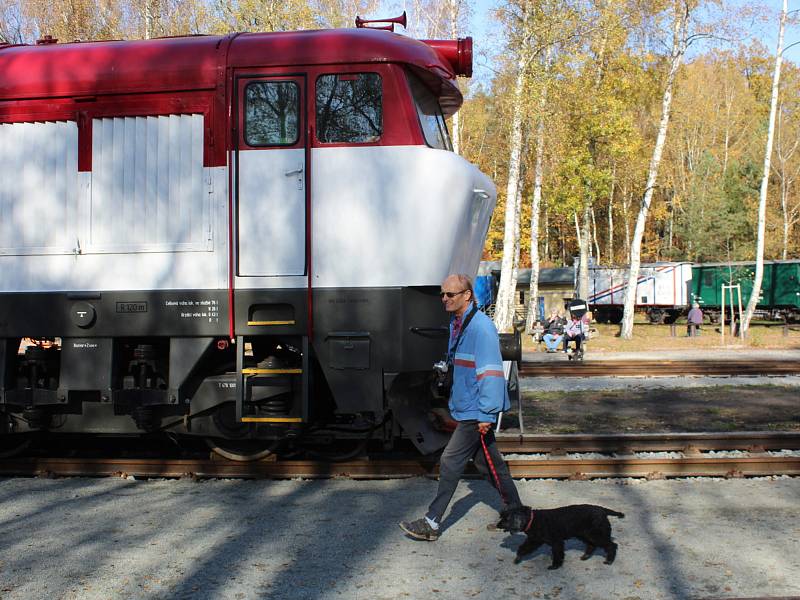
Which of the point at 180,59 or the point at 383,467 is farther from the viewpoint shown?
the point at 383,467

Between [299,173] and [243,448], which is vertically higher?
[299,173]

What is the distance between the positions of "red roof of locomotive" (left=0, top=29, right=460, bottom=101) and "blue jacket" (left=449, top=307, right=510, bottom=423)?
2543 millimetres

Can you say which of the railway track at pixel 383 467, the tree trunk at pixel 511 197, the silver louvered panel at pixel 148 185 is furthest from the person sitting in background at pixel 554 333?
the silver louvered panel at pixel 148 185

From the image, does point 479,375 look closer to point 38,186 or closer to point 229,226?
point 229,226

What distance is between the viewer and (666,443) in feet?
28.4

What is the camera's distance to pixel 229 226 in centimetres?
698

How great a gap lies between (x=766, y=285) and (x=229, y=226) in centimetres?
3807

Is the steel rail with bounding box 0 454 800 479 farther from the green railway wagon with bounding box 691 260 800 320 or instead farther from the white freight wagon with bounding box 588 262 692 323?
the white freight wagon with bounding box 588 262 692 323

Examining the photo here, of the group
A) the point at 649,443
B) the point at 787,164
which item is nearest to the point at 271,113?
the point at 649,443

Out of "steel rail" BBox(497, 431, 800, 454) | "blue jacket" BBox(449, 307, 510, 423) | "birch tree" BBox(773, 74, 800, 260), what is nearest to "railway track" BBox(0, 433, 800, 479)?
"steel rail" BBox(497, 431, 800, 454)

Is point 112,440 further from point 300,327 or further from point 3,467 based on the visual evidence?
point 300,327

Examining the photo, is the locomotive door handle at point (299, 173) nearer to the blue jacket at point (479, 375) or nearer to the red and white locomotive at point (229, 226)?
the red and white locomotive at point (229, 226)

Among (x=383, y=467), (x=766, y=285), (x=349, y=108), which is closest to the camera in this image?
(x=349, y=108)

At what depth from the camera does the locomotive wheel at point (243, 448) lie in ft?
26.1
